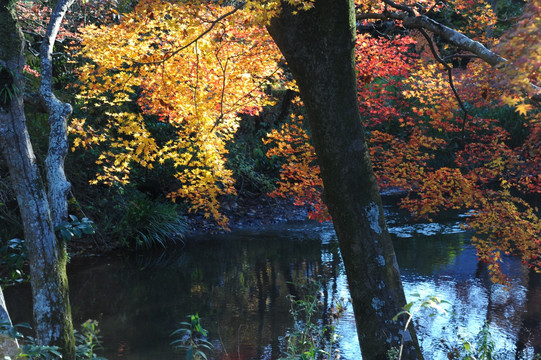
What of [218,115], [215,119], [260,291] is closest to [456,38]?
[215,119]

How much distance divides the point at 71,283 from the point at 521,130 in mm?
13808

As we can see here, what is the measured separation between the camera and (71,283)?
8.71 metres

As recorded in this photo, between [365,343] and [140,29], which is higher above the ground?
[140,29]

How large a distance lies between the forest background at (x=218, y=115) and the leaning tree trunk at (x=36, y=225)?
131mm

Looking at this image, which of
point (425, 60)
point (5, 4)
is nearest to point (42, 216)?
point (5, 4)

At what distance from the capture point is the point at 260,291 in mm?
8445

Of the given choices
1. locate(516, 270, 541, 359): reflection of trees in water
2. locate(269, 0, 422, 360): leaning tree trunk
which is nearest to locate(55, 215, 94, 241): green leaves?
locate(269, 0, 422, 360): leaning tree trunk

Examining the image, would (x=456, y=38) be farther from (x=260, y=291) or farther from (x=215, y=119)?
(x=260, y=291)

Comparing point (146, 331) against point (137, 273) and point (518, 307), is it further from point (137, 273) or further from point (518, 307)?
point (518, 307)

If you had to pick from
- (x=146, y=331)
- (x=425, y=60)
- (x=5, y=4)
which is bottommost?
(x=146, y=331)

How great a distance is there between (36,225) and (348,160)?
2.24 meters

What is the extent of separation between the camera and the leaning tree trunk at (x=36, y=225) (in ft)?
11.4

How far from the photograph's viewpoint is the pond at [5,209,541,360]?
655cm

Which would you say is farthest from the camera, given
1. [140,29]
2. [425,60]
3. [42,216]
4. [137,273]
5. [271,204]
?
[425,60]
